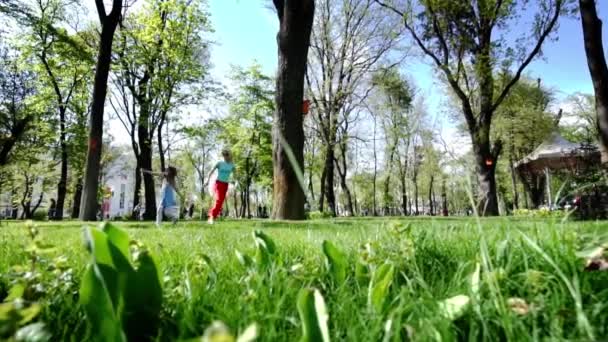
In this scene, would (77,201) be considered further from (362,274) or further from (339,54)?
(362,274)

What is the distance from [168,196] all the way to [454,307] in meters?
10.9

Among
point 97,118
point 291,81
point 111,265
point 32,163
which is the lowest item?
point 111,265

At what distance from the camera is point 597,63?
1095 cm

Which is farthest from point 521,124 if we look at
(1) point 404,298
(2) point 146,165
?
(1) point 404,298

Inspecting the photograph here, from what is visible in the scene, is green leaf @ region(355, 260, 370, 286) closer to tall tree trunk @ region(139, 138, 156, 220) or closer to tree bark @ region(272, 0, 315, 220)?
tree bark @ region(272, 0, 315, 220)

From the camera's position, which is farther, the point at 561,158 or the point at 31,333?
the point at 561,158

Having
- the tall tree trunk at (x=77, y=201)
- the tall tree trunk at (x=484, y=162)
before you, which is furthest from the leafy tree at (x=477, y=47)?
the tall tree trunk at (x=77, y=201)

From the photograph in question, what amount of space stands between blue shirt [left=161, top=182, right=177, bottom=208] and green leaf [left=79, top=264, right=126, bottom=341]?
35.0 feet

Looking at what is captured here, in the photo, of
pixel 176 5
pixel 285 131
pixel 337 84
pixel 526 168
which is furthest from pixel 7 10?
pixel 526 168

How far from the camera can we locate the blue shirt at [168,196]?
36.3 ft

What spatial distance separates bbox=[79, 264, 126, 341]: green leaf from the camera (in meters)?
0.76

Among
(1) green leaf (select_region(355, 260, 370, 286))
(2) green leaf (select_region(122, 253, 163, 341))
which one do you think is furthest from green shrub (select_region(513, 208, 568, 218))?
(2) green leaf (select_region(122, 253, 163, 341))

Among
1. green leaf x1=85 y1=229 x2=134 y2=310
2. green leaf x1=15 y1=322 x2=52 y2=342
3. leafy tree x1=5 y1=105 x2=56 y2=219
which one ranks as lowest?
green leaf x1=15 y1=322 x2=52 y2=342

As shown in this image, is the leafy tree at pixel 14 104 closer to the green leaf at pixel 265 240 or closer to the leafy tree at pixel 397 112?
the leafy tree at pixel 397 112
